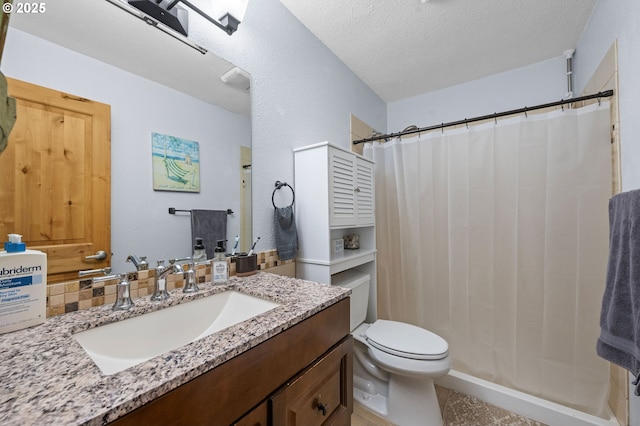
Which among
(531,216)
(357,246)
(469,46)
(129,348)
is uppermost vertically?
(469,46)

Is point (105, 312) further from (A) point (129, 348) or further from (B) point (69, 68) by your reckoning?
(B) point (69, 68)

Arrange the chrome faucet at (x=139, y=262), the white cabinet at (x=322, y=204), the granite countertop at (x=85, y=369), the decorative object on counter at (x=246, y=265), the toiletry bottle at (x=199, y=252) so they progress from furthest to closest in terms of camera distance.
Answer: the white cabinet at (x=322, y=204)
the decorative object on counter at (x=246, y=265)
the toiletry bottle at (x=199, y=252)
the chrome faucet at (x=139, y=262)
the granite countertop at (x=85, y=369)

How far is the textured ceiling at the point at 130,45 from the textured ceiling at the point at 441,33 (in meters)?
0.70

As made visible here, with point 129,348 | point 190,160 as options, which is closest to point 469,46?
point 190,160

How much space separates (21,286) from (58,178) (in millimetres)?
279

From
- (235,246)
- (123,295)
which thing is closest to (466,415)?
(235,246)

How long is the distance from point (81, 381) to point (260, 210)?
2.91ft

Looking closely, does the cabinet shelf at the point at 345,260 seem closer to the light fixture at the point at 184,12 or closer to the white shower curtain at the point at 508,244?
the white shower curtain at the point at 508,244

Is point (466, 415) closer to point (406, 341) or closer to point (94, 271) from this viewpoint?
point (406, 341)

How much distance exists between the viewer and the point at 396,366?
1.31m

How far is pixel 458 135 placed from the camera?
171 centimetres

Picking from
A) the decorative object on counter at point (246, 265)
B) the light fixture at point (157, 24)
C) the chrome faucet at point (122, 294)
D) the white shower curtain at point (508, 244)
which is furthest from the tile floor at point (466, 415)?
the light fixture at point (157, 24)

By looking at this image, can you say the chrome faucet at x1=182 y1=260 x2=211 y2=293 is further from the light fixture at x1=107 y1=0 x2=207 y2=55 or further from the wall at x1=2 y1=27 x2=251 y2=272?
the light fixture at x1=107 y1=0 x2=207 y2=55

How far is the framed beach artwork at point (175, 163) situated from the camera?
0.89m
